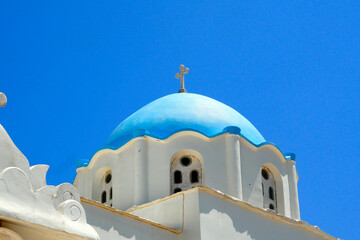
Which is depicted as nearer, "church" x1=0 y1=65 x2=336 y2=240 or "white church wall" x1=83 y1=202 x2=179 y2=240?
"white church wall" x1=83 y1=202 x2=179 y2=240

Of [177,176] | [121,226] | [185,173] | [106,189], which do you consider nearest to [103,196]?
[106,189]

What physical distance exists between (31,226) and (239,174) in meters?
8.11

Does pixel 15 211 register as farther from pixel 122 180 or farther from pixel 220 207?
pixel 122 180

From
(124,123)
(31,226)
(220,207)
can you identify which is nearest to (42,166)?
(31,226)

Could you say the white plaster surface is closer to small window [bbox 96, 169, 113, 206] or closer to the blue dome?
the blue dome

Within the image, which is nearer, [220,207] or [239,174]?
[220,207]

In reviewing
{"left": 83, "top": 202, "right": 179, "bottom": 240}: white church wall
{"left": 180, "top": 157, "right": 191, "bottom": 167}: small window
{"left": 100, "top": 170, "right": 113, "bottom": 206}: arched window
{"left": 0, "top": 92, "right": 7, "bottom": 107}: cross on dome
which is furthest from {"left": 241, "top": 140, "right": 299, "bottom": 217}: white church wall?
{"left": 0, "top": 92, "right": 7, "bottom": 107}: cross on dome

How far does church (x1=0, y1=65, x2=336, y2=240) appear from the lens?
13664 mm

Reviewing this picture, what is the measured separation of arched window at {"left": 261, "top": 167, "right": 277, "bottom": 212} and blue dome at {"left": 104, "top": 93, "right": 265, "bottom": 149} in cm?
72

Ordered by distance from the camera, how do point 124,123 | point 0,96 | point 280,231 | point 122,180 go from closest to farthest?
point 0,96, point 280,231, point 122,180, point 124,123

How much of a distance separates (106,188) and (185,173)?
192 cm

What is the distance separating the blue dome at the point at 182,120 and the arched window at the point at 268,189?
0.72 metres

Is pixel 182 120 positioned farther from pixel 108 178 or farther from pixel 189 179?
pixel 108 178

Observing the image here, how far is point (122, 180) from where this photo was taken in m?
16.0
